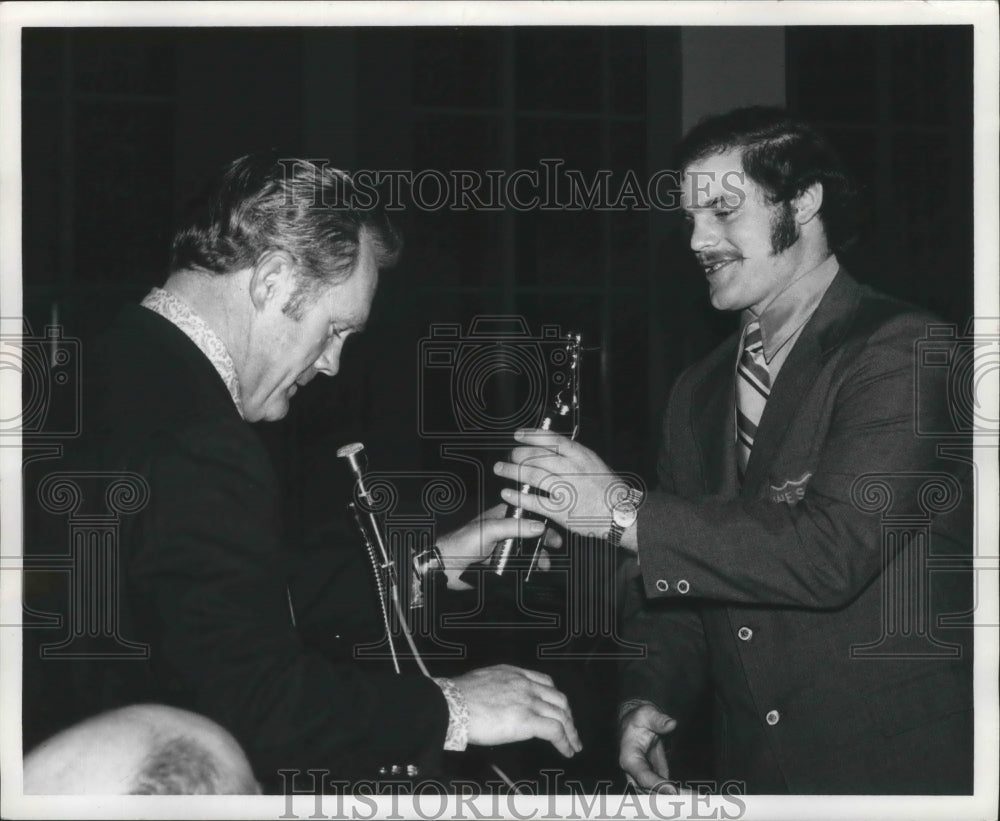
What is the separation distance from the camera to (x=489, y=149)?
206 cm

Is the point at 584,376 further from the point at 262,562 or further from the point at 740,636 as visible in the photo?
the point at 262,562

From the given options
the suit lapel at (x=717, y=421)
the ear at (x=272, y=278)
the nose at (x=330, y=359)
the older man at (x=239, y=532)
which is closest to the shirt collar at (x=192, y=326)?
the older man at (x=239, y=532)

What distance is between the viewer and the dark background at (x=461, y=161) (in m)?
1.89

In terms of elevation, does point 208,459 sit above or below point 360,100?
below

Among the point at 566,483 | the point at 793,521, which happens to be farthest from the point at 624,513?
the point at 793,521

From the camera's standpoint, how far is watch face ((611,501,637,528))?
66.4 inches

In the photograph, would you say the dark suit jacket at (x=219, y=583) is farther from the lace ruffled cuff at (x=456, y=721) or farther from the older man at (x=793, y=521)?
the older man at (x=793, y=521)

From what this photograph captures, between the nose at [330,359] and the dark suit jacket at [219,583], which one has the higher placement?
the nose at [330,359]

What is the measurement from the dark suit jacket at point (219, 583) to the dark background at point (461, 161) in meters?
0.34

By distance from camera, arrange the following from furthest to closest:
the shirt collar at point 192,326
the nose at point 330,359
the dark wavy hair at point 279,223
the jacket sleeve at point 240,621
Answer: the nose at point 330,359 → the dark wavy hair at point 279,223 → the shirt collar at point 192,326 → the jacket sleeve at point 240,621

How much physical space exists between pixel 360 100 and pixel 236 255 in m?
0.47

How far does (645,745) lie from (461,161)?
3.84ft

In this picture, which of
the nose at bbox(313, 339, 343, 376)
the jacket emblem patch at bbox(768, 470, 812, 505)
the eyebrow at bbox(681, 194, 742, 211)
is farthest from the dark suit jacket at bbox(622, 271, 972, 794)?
the nose at bbox(313, 339, 343, 376)

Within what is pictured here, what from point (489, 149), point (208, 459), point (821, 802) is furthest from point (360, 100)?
point (821, 802)
